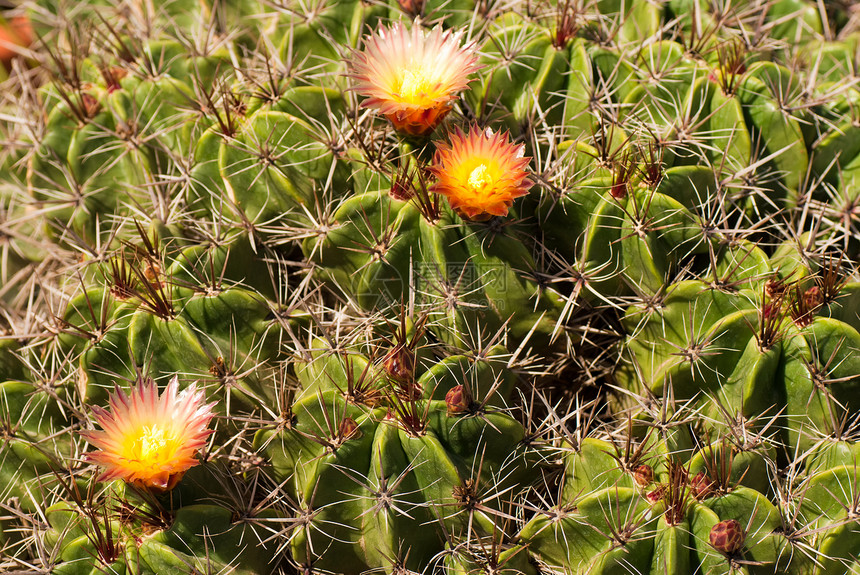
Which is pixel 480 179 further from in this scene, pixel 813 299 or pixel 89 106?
pixel 89 106

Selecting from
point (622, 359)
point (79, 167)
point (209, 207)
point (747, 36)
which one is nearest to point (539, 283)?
point (622, 359)

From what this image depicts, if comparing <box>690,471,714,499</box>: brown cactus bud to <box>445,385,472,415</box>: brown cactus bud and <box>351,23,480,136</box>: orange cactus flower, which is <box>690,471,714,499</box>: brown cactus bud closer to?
<box>445,385,472,415</box>: brown cactus bud

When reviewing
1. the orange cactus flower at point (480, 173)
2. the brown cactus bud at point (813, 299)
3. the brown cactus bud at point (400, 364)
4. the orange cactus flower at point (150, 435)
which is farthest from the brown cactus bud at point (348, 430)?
the brown cactus bud at point (813, 299)

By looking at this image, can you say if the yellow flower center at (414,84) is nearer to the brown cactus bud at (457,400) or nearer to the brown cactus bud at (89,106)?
the brown cactus bud at (457,400)

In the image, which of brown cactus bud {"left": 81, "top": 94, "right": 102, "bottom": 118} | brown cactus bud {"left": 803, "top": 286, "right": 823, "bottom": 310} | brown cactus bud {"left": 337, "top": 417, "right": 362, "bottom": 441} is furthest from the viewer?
brown cactus bud {"left": 81, "top": 94, "right": 102, "bottom": 118}

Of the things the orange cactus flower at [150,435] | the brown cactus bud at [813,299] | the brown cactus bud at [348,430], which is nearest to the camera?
the orange cactus flower at [150,435]

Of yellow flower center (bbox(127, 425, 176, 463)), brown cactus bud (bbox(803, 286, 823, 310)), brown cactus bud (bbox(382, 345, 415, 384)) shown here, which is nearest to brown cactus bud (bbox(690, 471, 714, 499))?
Result: brown cactus bud (bbox(803, 286, 823, 310))

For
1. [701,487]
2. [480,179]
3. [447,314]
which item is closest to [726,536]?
[701,487]
